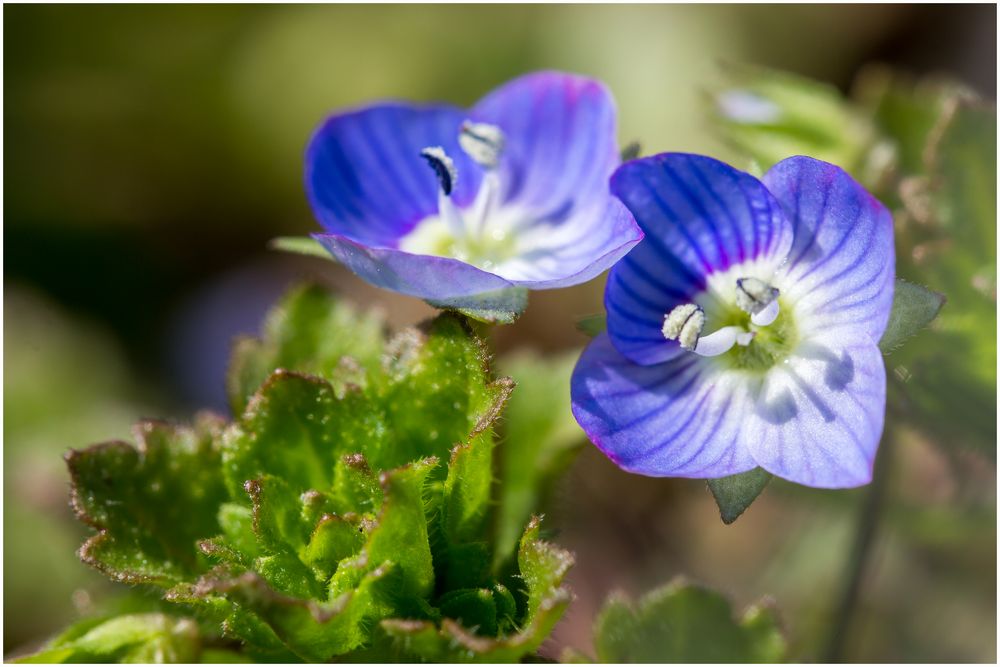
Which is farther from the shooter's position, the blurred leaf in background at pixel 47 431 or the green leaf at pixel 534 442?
the blurred leaf in background at pixel 47 431

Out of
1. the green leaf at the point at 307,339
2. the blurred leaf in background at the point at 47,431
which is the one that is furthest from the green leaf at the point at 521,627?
the blurred leaf in background at the point at 47,431

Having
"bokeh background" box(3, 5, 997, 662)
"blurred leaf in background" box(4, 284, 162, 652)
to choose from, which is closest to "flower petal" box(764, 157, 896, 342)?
"blurred leaf in background" box(4, 284, 162, 652)

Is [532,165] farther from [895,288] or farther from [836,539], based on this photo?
[836,539]

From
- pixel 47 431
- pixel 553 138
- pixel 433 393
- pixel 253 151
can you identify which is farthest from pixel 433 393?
pixel 253 151

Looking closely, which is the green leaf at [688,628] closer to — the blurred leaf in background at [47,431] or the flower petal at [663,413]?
the flower petal at [663,413]

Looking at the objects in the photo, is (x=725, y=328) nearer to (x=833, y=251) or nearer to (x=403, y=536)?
(x=833, y=251)
